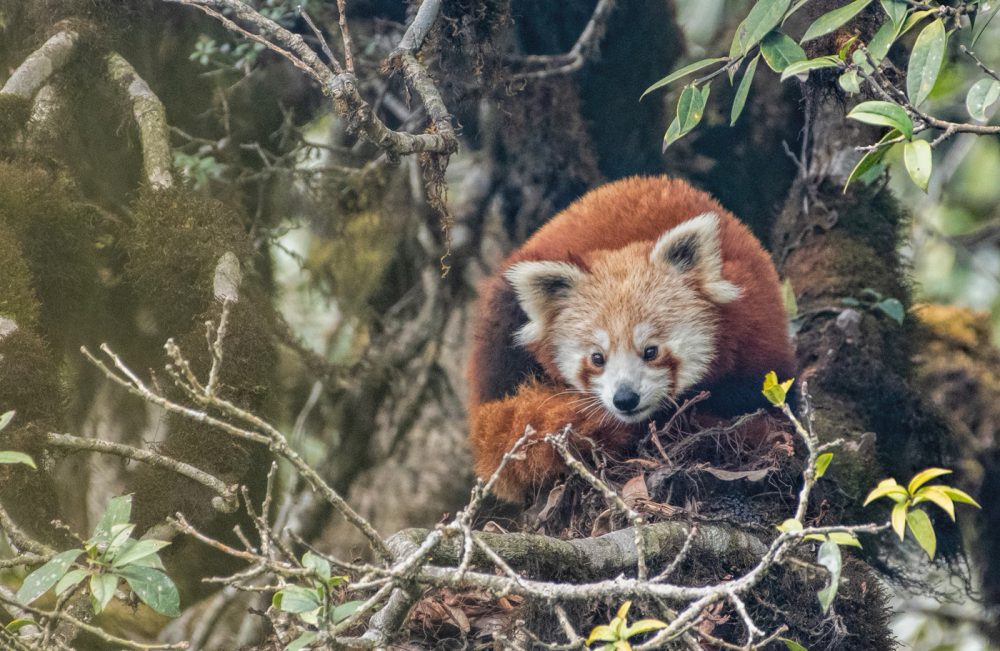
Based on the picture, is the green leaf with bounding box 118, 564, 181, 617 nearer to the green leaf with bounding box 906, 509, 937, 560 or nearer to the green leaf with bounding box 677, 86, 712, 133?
the green leaf with bounding box 906, 509, 937, 560

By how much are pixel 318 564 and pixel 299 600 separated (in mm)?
85

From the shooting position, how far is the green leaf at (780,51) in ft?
8.94

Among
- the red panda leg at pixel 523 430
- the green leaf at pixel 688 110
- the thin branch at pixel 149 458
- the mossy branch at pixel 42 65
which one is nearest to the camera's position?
the thin branch at pixel 149 458

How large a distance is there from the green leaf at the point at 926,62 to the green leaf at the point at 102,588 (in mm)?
2212

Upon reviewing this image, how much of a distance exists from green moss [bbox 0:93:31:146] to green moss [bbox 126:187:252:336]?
511 mm

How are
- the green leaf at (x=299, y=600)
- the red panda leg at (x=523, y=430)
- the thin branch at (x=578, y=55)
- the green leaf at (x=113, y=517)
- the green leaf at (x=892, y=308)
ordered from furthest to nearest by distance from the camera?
the thin branch at (x=578, y=55) < the green leaf at (x=892, y=308) < the red panda leg at (x=523, y=430) < the green leaf at (x=113, y=517) < the green leaf at (x=299, y=600)

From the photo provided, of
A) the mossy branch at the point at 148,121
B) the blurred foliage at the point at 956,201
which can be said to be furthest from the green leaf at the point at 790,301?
the mossy branch at the point at 148,121

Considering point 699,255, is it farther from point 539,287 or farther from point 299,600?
point 299,600

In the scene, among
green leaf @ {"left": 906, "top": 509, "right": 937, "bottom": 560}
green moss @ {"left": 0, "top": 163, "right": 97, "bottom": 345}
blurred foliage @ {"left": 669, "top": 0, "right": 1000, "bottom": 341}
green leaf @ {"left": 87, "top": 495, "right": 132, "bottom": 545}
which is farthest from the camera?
blurred foliage @ {"left": 669, "top": 0, "right": 1000, "bottom": 341}

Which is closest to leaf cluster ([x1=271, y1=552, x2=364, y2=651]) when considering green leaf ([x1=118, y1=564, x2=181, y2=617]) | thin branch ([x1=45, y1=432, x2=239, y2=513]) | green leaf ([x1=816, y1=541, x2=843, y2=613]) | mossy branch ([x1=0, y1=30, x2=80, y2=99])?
green leaf ([x1=118, y1=564, x2=181, y2=617])

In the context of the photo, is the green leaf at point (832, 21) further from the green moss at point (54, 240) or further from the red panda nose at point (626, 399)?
the green moss at point (54, 240)

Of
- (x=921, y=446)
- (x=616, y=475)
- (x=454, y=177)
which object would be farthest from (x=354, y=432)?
(x=921, y=446)

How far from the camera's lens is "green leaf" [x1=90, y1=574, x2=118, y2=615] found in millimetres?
1929

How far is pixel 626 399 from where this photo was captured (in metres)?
3.01
